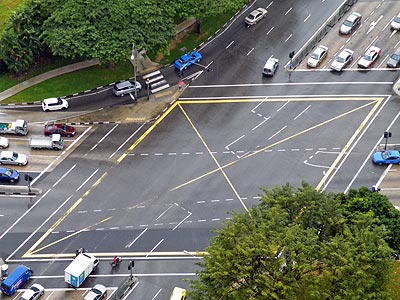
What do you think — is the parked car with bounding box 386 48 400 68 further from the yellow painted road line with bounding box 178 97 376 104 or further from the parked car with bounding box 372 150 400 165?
the parked car with bounding box 372 150 400 165

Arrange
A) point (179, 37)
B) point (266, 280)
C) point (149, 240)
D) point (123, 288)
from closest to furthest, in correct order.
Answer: point (266, 280) < point (123, 288) < point (149, 240) < point (179, 37)

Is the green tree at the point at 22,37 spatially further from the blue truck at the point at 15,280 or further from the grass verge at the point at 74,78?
the blue truck at the point at 15,280

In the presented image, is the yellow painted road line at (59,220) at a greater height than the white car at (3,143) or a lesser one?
lesser

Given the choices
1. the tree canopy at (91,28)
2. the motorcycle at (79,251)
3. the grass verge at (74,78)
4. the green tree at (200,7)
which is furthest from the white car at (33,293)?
the green tree at (200,7)

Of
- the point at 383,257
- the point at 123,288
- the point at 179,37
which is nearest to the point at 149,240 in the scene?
the point at 123,288

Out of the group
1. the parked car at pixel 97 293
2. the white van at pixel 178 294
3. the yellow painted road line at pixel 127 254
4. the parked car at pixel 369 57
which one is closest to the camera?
the white van at pixel 178 294

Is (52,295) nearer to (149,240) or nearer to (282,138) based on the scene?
(149,240)

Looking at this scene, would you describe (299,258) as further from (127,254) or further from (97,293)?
(127,254)
